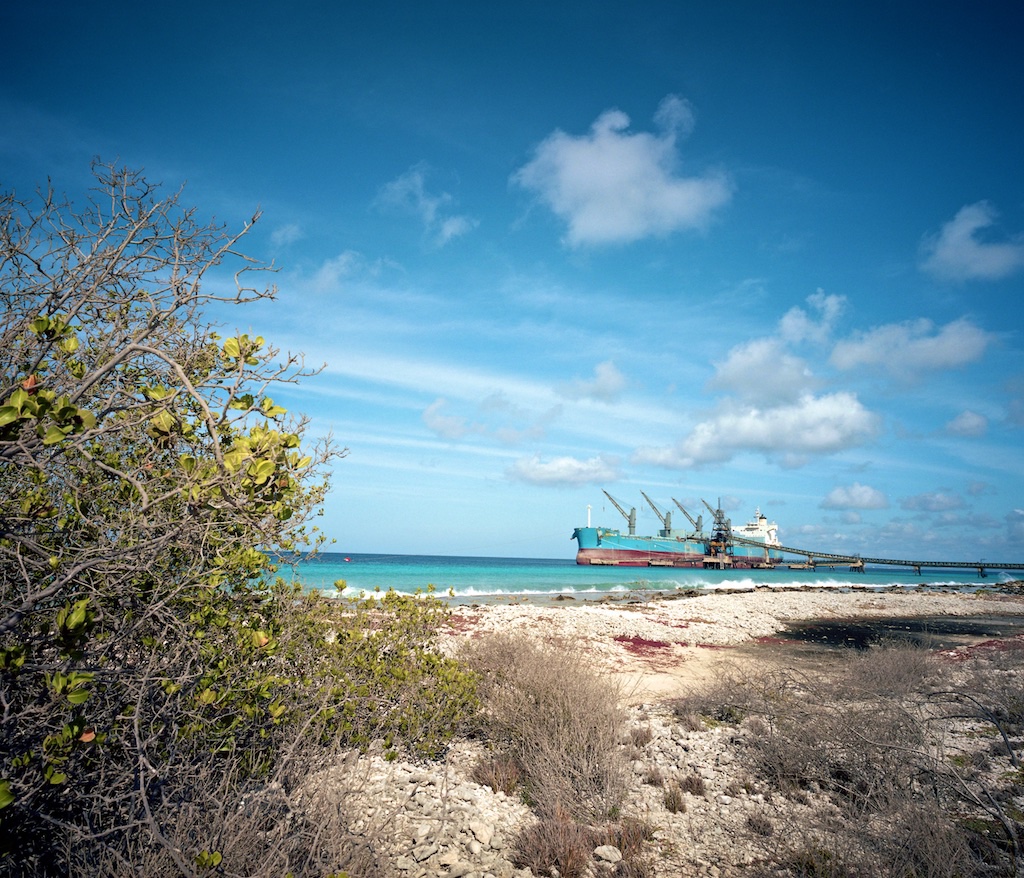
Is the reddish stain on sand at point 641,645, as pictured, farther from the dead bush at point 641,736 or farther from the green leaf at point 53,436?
the green leaf at point 53,436

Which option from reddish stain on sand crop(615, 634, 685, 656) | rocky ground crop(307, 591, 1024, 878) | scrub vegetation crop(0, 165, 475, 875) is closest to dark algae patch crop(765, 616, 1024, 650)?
reddish stain on sand crop(615, 634, 685, 656)

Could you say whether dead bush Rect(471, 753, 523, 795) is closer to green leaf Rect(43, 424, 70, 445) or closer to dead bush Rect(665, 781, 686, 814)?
dead bush Rect(665, 781, 686, 814)

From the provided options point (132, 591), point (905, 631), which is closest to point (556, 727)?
point (132, 591)

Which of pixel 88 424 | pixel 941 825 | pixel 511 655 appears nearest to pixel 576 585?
pixel 511 655

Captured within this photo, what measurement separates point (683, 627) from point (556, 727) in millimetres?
16758

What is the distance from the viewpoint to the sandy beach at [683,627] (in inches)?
531

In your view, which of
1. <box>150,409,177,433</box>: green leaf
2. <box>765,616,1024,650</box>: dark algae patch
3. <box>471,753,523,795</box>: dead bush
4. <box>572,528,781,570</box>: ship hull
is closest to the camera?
<box>150,409,177,433</box>: green leaf

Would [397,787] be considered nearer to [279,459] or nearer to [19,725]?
[19,725]

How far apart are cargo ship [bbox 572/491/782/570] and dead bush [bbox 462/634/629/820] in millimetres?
83948

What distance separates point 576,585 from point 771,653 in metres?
31.6

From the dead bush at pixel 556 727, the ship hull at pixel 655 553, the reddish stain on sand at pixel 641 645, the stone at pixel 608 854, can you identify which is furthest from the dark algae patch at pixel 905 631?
the ship hull at pixel 655 553

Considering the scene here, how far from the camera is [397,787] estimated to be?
569 cm

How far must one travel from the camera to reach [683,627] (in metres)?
21.2

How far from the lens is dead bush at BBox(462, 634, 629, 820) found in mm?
5574
